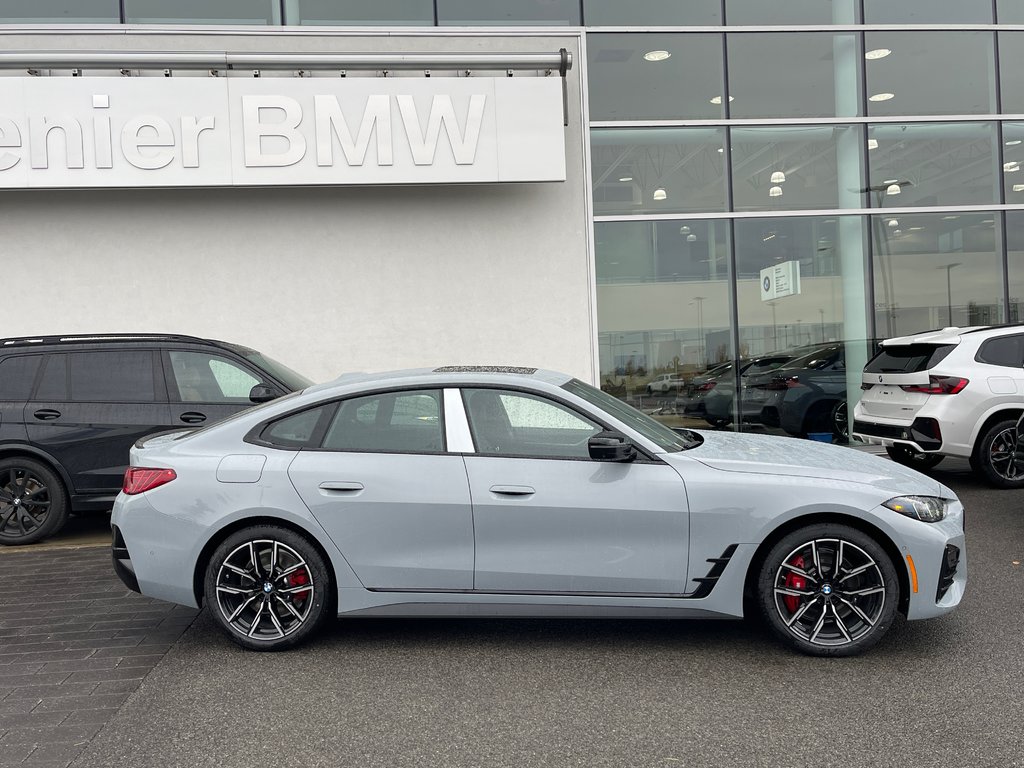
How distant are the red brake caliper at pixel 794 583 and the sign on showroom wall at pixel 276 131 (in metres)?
7.46

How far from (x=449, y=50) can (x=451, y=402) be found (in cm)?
807

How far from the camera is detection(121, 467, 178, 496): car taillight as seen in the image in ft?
15.3

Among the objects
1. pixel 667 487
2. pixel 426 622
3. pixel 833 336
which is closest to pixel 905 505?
pixel 667 487

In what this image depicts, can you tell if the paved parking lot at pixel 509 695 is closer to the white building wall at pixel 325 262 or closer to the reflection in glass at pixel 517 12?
the white building wall at pixel 325 262

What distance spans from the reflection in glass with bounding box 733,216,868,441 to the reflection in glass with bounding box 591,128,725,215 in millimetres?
723

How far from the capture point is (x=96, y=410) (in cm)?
771

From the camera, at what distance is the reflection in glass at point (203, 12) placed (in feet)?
37.3

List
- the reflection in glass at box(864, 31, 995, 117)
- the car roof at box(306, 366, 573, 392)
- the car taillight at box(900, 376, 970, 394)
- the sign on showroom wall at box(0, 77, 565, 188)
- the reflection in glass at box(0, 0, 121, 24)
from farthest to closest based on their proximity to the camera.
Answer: the reflection in glass at box(864, 31, 995, 117) < the reflection in glass at box(0, 0, 121, 24) < the sign on showroom wall at box(0, 77, 565, 188) < the car taillight at box(900, 376, 970, 394) < the car roof at box(306, 366, 573, 392)

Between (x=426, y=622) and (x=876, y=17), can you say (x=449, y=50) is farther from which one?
(x=426, y=622)

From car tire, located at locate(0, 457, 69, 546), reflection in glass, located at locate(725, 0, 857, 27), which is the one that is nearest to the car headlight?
car tire, located at locate(0, 457, 69, 546)

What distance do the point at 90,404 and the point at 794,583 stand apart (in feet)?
20.3

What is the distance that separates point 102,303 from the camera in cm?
1098

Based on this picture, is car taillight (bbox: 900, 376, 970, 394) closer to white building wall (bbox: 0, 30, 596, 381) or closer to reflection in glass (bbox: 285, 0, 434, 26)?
white building wall (bbox: 0, 30, 596, 381)

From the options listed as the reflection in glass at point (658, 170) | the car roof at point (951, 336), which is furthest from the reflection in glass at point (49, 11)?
the car roof at point (951, 336)
